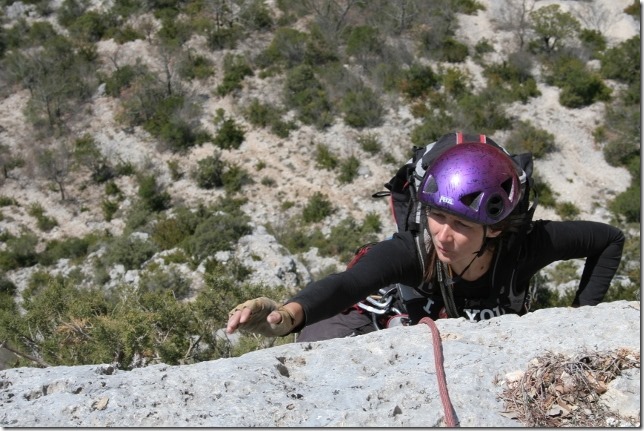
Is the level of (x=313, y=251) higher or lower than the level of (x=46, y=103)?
lower

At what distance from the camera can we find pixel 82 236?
50.3 ft

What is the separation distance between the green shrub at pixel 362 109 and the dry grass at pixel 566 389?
15.3 meters

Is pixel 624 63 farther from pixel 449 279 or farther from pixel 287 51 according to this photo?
pixel 449 279

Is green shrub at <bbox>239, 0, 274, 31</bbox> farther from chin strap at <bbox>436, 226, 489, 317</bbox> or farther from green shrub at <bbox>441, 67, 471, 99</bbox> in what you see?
chin strap at <bbox>436, 226, 489, 317</bbox>

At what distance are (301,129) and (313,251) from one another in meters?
4.96

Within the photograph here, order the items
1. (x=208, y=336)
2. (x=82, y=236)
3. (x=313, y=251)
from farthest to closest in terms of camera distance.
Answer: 1. (x=82, y=236)
2. (x=313, y=251)
3. (x=208, y=336)

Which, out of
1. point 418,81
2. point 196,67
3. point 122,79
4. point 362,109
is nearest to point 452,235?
point 362,109

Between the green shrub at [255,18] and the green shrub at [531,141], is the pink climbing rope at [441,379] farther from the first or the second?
the green shrub at [255,18]

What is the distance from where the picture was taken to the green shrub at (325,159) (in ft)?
53.1

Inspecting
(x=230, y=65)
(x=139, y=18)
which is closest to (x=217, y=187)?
(x=230, y=65)

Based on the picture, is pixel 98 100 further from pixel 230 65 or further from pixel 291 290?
pixel 291 290

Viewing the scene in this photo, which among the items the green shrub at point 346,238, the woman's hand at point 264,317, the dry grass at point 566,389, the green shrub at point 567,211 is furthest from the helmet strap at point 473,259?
the green shrub at point 567,211

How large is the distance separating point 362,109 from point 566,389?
51.3 feet

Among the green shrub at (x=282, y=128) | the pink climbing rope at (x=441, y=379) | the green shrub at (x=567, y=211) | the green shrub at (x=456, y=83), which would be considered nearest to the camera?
the pink climbing rope at (x=441, y=379)
